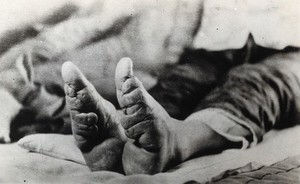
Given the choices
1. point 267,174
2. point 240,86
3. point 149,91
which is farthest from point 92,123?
point 267,174

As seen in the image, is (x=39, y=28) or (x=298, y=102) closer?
(x=39, y=28)

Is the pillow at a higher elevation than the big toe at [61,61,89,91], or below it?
below

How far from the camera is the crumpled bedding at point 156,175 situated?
174 centimetres

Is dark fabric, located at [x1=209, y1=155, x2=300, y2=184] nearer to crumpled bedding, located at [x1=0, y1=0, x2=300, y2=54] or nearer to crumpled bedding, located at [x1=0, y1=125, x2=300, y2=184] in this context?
crumpled bedding, located at [x1=0, y1=125, x2=300, y2=184]

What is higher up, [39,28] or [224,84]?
[39,28]

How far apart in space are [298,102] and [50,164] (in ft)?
2.76

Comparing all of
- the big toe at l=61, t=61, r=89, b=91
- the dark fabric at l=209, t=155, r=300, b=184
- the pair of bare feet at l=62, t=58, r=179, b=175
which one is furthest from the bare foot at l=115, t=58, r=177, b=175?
the dark fabric at l=209, t=155, r=300, b=184

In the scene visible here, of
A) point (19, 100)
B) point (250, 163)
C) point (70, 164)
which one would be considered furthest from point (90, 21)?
point (250, 163)

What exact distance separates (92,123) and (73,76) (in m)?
0.16

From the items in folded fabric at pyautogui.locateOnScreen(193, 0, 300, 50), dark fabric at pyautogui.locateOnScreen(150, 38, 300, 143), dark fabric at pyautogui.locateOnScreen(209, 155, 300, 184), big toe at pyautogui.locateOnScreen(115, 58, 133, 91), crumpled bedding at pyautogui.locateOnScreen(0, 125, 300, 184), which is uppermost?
folded fabric at pyautogui.locateOnScreen(193, 0, 300, 50)

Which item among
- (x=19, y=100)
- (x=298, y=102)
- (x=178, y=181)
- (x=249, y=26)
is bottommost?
(x=178, y=181)

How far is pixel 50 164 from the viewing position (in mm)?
1753

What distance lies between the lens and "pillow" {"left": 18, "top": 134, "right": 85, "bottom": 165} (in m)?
1.74

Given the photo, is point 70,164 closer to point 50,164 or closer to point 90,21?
point 50,164
